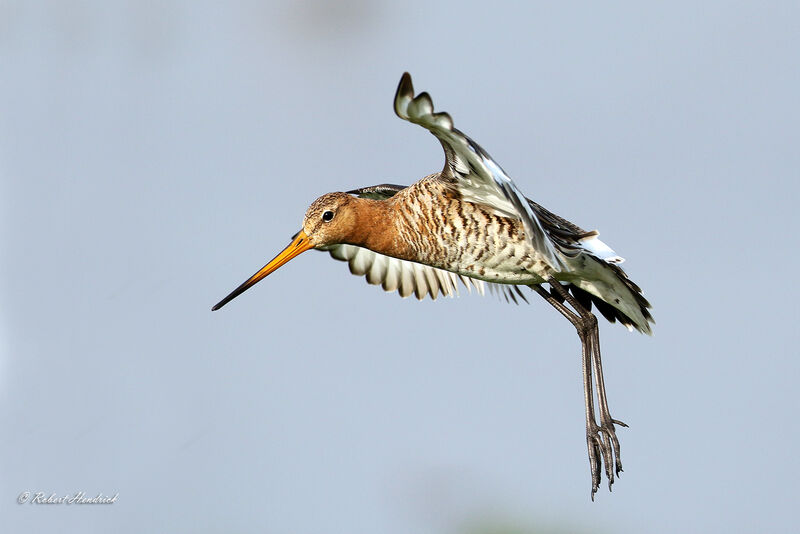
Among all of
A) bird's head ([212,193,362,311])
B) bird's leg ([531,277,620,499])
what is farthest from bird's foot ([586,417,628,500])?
bird's head ([212,193,362,311])

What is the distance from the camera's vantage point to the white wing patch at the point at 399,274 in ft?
33.2

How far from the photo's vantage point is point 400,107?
692 centimetres

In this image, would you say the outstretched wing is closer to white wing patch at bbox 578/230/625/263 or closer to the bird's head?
white wing patch at bbox 578/230/625/263

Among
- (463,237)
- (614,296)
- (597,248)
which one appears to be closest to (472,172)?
(463,237)

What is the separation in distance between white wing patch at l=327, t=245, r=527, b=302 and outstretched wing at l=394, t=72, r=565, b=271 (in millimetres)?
1897

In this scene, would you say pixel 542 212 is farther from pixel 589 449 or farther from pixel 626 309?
pixel 589 449

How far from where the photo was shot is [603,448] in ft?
27.5

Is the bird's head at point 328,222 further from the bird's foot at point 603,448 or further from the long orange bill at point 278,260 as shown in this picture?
the bird's foot at point 603,448

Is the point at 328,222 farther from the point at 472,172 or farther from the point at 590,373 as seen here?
the point at 590,373

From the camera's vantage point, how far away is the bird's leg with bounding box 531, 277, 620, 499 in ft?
27.2

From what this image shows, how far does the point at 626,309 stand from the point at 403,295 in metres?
2.16

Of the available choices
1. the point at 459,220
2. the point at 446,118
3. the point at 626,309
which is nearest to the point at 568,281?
the point at 626,309

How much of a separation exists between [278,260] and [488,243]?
5.47 ft

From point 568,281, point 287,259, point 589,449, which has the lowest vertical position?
point 589,449
